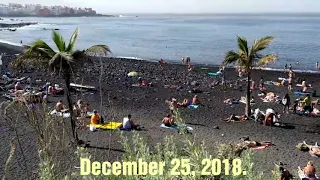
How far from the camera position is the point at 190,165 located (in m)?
3.00

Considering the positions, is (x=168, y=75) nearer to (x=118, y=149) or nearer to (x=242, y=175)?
(x=118, y=149)

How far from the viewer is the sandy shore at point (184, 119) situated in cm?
1373

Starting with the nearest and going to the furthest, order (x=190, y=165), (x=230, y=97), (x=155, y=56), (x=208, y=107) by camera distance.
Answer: (x=190, y=165)
(x=208, y=107)
(x=230, y=97)
(x=155, y=56)

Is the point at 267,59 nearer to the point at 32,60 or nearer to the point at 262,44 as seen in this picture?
the point at 262,44

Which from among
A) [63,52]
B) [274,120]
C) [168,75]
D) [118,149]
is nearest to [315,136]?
[274,120]

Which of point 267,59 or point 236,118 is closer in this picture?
point 267,59

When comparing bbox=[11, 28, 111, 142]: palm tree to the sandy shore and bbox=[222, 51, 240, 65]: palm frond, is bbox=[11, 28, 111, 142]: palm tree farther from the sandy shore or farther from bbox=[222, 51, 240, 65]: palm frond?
bbox=[222, 51, 240, 65]: palm frond

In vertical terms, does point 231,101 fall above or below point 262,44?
below

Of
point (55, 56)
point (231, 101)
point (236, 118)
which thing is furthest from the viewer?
point (231, 101)

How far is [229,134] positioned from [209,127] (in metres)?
1.44

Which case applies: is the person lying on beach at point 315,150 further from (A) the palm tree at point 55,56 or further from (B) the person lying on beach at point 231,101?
(B) the person lying on beach at point 231,101

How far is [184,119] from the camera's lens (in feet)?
63.1

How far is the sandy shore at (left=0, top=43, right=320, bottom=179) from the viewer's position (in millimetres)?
13727

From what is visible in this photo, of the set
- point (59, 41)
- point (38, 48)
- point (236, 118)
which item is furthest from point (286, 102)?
point (38, 48)
